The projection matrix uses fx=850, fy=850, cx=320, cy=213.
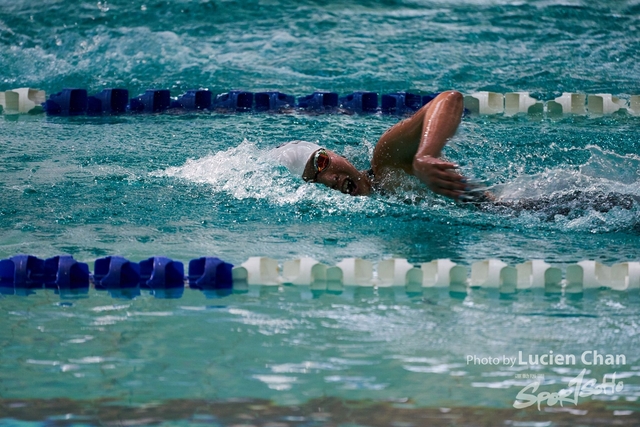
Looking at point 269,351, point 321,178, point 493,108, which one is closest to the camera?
point 269,351

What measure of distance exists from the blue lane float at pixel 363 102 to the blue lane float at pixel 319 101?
0.34 feet

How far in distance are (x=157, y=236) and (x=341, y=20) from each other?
14.7 ft

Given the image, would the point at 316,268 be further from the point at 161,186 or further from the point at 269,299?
the point at 161,186

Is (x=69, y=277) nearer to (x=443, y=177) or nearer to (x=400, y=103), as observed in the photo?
(x=443, y=177)

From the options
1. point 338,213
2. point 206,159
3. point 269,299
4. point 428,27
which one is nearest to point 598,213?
point 338,213

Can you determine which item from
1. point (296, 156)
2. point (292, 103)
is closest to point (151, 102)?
point (292, 103)

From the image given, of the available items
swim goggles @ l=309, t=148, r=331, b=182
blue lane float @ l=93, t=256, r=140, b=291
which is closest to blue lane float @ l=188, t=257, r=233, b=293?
blue lane float @ l=93, t=256, r=140, b=291

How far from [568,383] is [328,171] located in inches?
66.1

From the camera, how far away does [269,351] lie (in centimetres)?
234

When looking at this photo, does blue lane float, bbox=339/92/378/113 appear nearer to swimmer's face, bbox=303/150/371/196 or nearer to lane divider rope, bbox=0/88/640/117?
lane divider rope, bbox=0/88/640/117

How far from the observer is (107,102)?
556cm

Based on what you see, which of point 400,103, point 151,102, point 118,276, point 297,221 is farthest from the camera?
point 151,102

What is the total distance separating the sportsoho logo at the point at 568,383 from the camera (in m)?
2.09

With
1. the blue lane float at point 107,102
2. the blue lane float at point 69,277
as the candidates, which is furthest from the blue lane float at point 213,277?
the blue lane float at point 107,102
